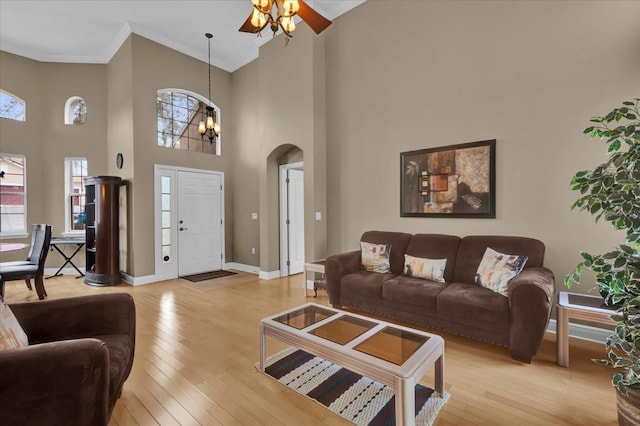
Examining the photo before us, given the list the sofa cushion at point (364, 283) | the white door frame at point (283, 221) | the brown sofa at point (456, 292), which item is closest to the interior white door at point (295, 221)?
the white door frame at point (283, 221)

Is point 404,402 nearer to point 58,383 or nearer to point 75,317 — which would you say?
point 58,383

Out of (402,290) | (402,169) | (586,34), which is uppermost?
(586,34)

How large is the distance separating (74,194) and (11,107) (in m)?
1.83

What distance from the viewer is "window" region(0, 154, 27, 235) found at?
5477 mm

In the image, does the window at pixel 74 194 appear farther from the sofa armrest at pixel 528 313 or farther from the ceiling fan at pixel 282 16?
the sofa armrest at pixel 528 313

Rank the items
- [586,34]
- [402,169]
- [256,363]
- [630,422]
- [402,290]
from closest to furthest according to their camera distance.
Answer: [630,422] → [256,363] → [586,34] → [402,290] → [402,169]

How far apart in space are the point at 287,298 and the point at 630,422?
3403 millimetres

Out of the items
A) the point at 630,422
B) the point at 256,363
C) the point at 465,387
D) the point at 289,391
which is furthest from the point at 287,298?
the point at 630,422

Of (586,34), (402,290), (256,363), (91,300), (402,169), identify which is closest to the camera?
(91,300)

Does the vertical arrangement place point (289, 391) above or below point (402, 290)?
below

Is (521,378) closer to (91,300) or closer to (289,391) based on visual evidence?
(289,391)

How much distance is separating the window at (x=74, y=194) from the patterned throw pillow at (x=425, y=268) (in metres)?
6.30

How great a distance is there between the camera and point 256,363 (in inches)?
98.0

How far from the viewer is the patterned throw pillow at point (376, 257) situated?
12.3 ft
